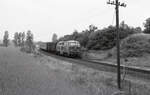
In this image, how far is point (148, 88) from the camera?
34.3ft

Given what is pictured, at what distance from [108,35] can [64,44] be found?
13.9 metres

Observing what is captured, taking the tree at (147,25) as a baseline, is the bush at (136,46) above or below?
below

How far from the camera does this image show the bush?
28469 mm

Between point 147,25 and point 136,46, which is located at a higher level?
point 147,25

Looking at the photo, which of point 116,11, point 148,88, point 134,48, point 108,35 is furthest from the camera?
point 108,35

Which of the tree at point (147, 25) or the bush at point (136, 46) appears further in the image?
the tree at point (147, 25)

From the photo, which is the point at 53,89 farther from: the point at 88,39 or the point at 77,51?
the point at 88,39

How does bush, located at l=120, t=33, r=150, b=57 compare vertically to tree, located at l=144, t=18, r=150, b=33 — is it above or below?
below

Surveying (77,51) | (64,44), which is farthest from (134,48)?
(64,44)

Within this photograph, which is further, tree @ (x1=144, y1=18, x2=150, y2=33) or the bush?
tree @ (x1=144, y1=18, x2=150, y2=33)

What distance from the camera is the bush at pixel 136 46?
28469 millimetres

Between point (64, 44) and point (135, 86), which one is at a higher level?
point (64, 44)

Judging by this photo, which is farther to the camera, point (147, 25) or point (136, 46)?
point (147, 25)

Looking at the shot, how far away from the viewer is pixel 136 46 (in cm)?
3005
